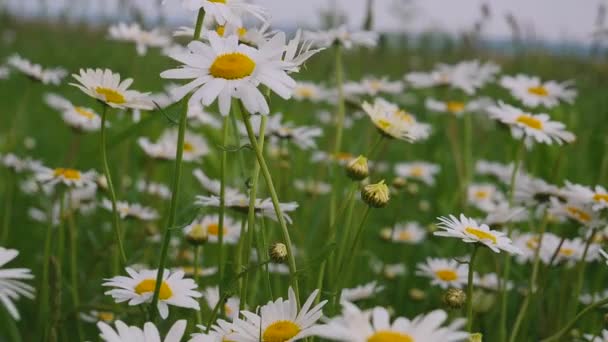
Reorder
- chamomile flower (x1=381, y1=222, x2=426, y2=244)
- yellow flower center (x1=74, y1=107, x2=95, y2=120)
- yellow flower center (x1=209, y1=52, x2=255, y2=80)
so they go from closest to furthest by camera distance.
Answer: yellow flower center (x1=209, y1=52, x2=255, y2=80), yellow flower center (x1=74, y1=107, x2=95, y2=120), chamomile flower (x1=381, y1=222, x2=426, y2=244)

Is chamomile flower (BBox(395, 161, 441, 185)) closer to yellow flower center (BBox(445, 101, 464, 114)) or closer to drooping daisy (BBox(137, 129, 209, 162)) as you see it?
yellow flower center (BBox(445, 101, 464, 114))

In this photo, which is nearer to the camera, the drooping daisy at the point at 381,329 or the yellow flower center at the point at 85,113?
the drooping daisy at the point at 381,329

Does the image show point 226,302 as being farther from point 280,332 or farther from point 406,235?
point 406,235

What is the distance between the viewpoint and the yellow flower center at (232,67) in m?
0.89

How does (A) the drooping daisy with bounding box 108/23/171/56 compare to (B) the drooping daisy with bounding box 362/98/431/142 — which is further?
(A) the drooping daisy with bounding box 108/23/171/56

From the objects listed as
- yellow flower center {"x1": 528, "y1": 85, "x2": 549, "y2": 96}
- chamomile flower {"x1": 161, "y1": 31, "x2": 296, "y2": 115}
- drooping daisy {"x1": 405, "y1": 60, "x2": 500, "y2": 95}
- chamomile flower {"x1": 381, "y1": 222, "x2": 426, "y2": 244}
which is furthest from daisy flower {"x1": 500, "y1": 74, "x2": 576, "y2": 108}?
chamomile flower {"x1": 161, "y1": 31, "x2": 296, "y2": 115}

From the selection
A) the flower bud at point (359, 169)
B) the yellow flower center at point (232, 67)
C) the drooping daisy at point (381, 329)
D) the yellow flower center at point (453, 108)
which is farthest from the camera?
the yellow flower center at point (453, 108)

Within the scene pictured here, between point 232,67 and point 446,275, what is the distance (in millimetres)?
813

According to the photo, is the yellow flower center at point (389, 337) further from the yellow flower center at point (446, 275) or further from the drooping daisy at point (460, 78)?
the drooping daisy at point (460, 78)

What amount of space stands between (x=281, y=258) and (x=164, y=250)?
17cm

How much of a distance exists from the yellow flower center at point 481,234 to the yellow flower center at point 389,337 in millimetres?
391

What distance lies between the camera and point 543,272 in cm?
148

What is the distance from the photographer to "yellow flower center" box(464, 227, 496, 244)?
1.01 meters

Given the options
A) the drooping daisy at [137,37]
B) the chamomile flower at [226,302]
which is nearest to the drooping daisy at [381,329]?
the chamomile flower at [226,302]
